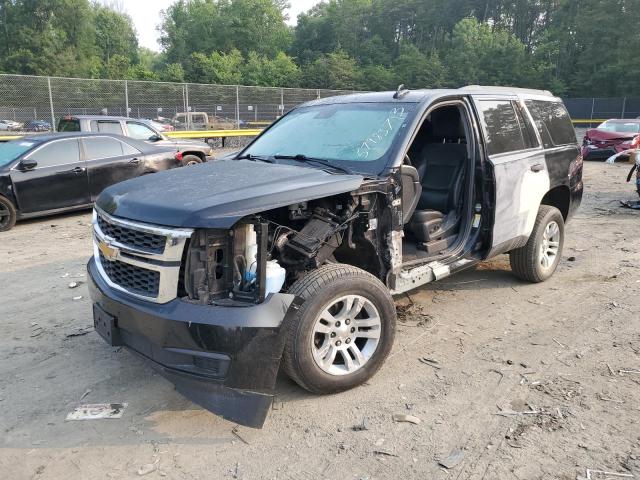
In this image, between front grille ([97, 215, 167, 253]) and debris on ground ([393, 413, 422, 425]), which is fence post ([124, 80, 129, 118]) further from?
debris on ground ([393, 413, 422, 425])

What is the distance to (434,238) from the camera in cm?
454

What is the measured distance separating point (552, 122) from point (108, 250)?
469 cm

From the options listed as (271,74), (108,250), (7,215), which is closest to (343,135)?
(108,250)

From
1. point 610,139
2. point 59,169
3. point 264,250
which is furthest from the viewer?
point 610,139

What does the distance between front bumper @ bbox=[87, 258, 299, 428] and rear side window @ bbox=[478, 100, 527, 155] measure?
2749mm

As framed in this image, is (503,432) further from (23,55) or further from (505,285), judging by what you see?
(23,55)

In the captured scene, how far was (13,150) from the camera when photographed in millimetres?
8742

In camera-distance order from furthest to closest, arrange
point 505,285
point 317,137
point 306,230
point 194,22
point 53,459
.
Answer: point 194,22
point 505,285
point 317,137
point 306,230
point 53,459

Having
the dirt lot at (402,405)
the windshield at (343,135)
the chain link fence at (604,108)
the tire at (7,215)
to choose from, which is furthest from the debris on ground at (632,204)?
the chain link fence at (604,108)

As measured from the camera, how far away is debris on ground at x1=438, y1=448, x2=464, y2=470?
2771 mm

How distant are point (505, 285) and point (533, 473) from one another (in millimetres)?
3127

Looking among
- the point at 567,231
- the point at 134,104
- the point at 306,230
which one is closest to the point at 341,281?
the point at 306,230

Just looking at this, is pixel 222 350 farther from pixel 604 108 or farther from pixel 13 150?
pixel 604 108

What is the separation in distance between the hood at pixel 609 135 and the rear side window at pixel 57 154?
607 inches
